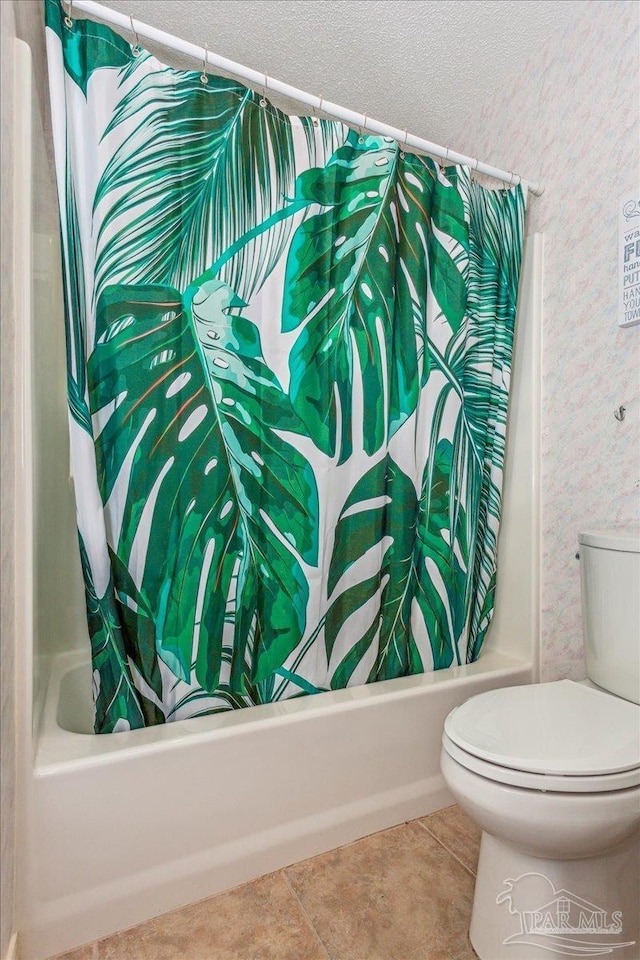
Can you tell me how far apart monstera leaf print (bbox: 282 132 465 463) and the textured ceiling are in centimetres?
42

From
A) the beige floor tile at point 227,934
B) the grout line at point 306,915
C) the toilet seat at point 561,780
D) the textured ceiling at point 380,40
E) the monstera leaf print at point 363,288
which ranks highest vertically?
the textured ceiling at point 380,40

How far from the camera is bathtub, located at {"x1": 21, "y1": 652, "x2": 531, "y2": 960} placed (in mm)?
1107

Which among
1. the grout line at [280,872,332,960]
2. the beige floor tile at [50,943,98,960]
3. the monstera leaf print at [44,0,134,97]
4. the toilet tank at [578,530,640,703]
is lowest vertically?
the grout line at [280,872,332,960]

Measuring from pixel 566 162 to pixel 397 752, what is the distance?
1.76 meters

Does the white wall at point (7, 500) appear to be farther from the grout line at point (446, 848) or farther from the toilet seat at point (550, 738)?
the grout line at point (446, 848)

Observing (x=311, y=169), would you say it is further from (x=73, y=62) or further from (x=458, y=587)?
(x=458, y=587)

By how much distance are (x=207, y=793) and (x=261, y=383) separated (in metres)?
0.96

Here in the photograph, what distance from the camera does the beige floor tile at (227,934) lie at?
109cm

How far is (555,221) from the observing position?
1.72 meters

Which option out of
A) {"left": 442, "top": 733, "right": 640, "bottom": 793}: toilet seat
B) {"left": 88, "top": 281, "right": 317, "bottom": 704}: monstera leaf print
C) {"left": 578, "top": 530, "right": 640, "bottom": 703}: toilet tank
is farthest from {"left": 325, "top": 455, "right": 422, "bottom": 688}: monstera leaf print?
{"left": 442, "top": 733, "right": 640, "bottom": 793}: toilet seat

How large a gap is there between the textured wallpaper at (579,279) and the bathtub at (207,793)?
0.56m
